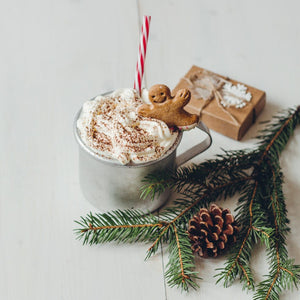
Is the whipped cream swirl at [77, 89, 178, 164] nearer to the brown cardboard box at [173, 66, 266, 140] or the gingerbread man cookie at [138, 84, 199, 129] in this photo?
the gingerbread man cookie at [138, 84, 199, 129]

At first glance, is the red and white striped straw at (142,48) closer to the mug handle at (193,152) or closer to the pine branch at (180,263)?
the mug handle at (193,152)

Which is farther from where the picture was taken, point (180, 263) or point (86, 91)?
point (86, 91)

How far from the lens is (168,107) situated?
0.97 metres

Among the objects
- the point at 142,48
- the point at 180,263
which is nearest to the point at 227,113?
the point at 142,48

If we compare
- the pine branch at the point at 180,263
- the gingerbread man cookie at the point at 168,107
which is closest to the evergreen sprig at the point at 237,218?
the pine branch at the point at 180,263

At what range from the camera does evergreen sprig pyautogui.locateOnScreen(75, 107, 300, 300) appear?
3.19 feet

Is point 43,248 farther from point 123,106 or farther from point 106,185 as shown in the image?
point 123,106

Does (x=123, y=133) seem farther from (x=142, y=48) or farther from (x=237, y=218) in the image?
(x=237, y=218)

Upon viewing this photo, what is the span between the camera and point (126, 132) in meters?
0.97

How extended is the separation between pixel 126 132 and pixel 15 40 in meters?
0.57

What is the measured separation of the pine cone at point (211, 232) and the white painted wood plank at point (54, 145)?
0.09 meters

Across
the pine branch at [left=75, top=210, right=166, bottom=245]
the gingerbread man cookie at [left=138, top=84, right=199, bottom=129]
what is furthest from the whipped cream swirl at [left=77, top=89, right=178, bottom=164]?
the pine branch at [left=75, top=210, right=166, bottom=245]

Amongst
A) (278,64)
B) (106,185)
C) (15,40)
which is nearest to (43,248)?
(106,185)

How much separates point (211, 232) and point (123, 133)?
0.24 meters
